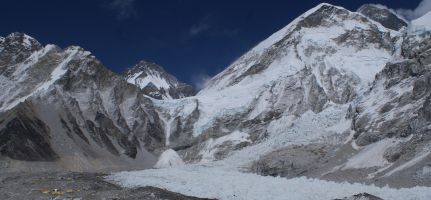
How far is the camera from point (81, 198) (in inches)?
1668

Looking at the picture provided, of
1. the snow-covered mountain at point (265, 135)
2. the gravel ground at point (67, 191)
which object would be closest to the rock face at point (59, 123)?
the snow-covered mountain at point (265, 135)

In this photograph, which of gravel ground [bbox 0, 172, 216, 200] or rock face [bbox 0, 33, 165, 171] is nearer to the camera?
gravel ground [bbox 0, 172, 216, 200]

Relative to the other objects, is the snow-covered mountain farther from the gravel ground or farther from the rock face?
the gravel ground

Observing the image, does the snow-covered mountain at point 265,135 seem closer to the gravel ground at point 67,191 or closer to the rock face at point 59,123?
the rock face at point 59,123

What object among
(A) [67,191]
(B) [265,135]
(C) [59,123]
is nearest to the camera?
(A) [67,191]

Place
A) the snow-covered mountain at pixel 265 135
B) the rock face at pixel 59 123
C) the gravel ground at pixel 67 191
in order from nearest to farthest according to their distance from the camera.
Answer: the gravel ground at pixel 67 191, the snow-covered mountain at pixel 265 135, the rock face at pixel 59 123

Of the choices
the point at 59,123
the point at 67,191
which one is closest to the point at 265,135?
the point at 59,123

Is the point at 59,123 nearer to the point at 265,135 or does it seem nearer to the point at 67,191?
the point at 265,135

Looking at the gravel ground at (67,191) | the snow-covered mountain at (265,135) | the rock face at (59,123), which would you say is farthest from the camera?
the rock face at (59,123)

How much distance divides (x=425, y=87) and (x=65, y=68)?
112 m

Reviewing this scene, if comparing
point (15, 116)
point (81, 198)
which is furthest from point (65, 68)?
point (81, 198)

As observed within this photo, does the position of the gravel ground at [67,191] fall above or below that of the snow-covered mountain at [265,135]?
below

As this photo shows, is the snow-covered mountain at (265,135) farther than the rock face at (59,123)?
No

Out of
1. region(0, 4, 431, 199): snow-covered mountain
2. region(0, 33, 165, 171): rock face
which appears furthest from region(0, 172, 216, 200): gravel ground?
region(0, 33, 165, 171): rock face
